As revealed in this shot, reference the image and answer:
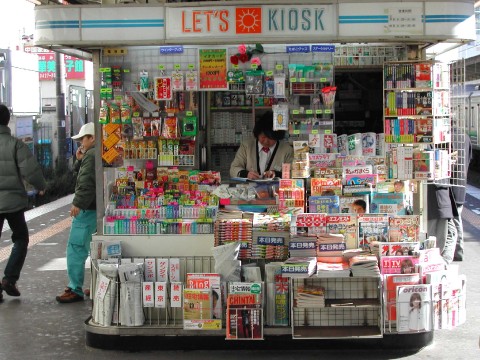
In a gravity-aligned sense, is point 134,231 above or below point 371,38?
below

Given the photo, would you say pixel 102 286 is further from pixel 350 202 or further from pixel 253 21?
pixel 253 21

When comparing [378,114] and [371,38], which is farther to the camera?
[378,114]

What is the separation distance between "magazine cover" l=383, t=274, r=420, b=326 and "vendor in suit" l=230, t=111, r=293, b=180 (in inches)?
79.7

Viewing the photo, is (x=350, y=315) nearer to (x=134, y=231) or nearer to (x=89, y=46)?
(x=134, y=231)

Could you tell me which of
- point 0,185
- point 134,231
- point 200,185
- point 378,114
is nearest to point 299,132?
point 200,185

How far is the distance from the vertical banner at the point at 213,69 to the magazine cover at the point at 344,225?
1572 millimetres

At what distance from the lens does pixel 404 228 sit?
6.76 m

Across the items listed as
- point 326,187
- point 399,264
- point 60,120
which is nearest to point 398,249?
point 399,264

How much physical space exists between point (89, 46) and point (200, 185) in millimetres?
1560

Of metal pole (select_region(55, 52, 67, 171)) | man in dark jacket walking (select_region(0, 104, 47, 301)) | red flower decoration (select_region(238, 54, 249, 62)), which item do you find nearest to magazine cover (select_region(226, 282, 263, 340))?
red flower decoration (select_region(238, 54, 249, 62))

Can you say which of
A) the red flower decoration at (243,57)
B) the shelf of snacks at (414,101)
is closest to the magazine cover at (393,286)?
the shelf of snacks at (414,101)

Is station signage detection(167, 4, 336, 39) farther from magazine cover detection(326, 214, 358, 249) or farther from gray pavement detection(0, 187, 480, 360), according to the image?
gray pavement detection(0, 187, 480, 360)

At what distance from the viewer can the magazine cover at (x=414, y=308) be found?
6.42 meters

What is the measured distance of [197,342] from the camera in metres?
6.93
